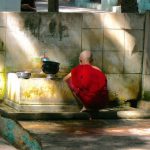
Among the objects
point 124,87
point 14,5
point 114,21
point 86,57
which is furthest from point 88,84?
point 14,5

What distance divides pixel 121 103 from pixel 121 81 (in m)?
0.44

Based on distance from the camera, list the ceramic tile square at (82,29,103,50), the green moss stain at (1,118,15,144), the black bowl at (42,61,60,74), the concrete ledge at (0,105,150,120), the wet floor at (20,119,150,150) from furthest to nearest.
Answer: the ceramic tile square at (82,29,103,50) < the black bowl at (42,61,60,74) < the concrete ledge at (0,105,150,120) < the wet floor at (20,119,150,150) < the green moss stain at (1,118,15,144)

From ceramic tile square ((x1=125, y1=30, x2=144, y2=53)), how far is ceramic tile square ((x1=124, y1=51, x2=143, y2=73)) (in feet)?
0.32

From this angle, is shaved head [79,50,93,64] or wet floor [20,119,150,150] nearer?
wet floor [20,119,150,150]

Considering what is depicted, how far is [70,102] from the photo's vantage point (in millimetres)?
11422

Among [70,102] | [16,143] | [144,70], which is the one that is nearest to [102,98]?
[70,102]

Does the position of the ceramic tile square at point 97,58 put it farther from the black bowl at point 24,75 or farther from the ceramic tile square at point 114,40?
the black bowl at point 24,75

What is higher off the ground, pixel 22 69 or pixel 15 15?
pixel 15 15

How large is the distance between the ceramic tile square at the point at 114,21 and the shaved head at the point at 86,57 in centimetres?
116

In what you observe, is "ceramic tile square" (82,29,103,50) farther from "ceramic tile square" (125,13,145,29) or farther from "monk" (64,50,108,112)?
"monk" (64,50,108,112)

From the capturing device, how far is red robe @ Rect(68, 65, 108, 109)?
1086cm

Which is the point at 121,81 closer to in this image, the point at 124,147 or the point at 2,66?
the point at 2,66

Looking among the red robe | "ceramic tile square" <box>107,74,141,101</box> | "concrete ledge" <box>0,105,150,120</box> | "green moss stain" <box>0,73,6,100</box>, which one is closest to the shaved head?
the red robe

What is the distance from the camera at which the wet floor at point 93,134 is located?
29.0 feet
